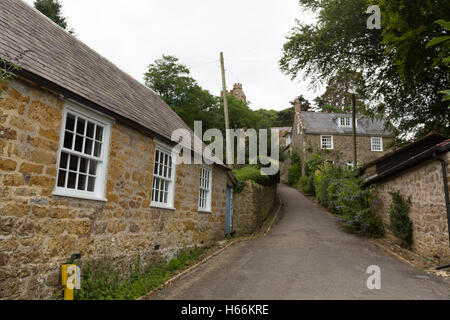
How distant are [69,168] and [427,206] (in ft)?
33.5

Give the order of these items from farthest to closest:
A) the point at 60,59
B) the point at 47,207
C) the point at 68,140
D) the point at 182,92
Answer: the point at 182,92, the point at 60,59, the point at 68,140, the point at 47,207

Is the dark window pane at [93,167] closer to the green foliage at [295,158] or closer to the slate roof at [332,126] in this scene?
the slate roof at [332,126]

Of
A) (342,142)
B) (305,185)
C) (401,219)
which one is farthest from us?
(342,142)

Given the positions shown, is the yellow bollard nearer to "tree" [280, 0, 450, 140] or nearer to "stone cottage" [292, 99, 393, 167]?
"tree" [280, 0, 450, 140]

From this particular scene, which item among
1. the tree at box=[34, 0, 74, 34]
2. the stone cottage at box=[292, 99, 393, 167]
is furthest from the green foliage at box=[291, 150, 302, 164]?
the tree at box=[34, 0, 74, 34]

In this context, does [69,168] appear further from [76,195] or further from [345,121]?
[345,121]

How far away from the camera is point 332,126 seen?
1300 inches

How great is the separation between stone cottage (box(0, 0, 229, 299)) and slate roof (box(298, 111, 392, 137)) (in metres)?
25.6

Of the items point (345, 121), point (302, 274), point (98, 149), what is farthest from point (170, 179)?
point (345, 121)

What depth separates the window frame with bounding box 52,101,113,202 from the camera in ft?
18.3

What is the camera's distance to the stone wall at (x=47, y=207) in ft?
15.1

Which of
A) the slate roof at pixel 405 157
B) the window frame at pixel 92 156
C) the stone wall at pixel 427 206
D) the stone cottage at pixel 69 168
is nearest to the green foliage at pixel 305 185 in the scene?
the slate roof at pixel 405 157

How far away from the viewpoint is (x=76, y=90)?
589cm

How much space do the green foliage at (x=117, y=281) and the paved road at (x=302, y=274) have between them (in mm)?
456
